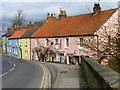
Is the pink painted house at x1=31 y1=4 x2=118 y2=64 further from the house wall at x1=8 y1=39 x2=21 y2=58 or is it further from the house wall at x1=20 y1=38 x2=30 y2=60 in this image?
the house wall at x1=8 y1=39 x2=21 y2=58

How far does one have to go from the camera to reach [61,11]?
34.0 meters

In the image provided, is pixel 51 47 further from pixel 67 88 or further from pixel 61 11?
pixel 67 88

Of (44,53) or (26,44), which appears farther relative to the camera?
(26,44)

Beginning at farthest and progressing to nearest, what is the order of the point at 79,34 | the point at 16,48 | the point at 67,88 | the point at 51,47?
the point at 16,48 → the point at 51,47 → the point at 79,34 → the point at 67,88

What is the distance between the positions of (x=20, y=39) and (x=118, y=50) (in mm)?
35474

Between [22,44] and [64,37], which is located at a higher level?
[64,37]

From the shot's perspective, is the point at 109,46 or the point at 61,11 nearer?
the point at 109,46

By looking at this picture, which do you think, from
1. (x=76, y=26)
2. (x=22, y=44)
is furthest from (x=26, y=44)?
(x=76, y=26)

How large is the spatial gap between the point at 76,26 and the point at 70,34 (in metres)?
2.33

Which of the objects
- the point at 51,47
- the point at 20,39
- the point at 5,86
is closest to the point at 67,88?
the point at 5,86

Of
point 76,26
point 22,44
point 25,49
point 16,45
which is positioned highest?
point 76,26

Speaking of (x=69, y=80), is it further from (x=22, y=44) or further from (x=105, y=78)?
(x=22, y=44)

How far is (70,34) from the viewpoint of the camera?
25.5 m

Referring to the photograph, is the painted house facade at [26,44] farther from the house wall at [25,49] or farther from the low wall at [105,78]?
the low wall at [105,78]
